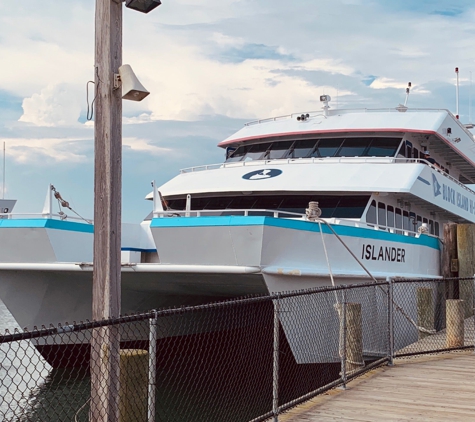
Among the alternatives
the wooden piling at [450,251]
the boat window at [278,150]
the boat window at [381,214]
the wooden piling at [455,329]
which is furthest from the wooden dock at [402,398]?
the boat window at [278,150]

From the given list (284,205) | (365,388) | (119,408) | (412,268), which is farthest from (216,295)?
(119,408)

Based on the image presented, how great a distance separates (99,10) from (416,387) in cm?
504

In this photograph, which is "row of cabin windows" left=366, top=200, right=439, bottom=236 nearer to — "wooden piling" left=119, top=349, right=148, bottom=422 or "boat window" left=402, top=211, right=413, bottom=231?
"boat window" left=402, top=211, right=413, bottom=231

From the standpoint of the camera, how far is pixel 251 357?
47.5 feet

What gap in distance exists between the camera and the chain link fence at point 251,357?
6.16 meters

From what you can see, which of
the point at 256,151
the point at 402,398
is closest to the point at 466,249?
the point at 256,151

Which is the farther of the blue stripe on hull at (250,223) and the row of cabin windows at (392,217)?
the row of cabin windows at (392,217)

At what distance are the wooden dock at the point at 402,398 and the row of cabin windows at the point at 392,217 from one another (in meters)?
4.29

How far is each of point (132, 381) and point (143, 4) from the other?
3.38 metres

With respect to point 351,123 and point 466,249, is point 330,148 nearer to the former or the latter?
point 351,123

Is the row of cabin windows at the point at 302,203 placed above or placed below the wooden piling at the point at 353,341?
above

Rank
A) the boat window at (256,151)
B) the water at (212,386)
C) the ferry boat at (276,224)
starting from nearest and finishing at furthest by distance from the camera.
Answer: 1. the ferry boat at (276,224)
2. the water at (212,386)
3. the boat window at (256,151)

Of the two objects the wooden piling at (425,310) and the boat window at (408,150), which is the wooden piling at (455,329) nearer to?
the wooden piling at (425,310)

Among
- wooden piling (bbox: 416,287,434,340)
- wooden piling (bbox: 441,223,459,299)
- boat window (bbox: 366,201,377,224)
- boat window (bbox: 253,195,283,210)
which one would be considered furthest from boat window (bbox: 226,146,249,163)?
wooden piling (bbox: 416,287,434,340)
